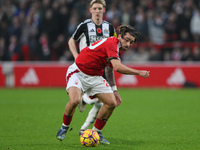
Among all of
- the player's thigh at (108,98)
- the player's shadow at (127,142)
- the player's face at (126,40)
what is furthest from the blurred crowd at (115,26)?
the player's face at (126,40)

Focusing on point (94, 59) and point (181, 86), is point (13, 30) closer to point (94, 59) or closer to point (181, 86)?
point (181, 86)

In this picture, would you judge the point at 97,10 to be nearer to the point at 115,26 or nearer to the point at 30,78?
the point at 115,26

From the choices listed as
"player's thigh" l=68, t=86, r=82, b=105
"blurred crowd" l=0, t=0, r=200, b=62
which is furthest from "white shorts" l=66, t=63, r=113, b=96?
"blurred crowd" l=0, t=0, r=200, b=62

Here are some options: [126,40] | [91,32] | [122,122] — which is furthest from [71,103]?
[122,122]

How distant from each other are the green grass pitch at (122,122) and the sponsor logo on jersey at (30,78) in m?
2.03

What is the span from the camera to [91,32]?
6910 mm

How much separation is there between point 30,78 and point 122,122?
330 inches

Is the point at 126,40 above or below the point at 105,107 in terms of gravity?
above

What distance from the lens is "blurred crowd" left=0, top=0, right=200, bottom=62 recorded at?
15602mm

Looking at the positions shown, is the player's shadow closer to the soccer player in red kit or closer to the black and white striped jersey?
the soccer player in red kit

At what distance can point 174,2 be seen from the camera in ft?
54.6

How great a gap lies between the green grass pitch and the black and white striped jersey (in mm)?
1642

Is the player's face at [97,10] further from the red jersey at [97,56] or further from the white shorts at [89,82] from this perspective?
the white shorts at [89,82]

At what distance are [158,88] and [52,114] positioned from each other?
275 inches
